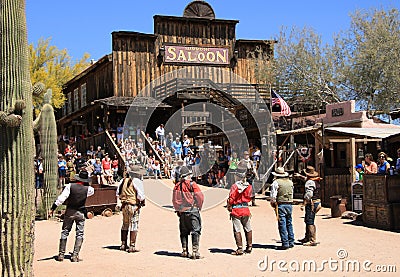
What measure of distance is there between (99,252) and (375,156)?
13.3 metres

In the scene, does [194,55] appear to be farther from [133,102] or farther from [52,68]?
[52,68]

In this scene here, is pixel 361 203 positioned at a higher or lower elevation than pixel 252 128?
lower

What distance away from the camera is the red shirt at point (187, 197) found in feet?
31.5

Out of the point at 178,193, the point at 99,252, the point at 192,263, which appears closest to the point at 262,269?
the point at 192,263

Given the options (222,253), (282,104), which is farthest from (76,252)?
(282,104)

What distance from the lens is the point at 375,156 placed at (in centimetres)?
2011

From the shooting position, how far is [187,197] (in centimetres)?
962

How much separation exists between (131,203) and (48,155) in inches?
274

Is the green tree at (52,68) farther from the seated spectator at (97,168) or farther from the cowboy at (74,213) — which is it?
the cowboy at (74,213)

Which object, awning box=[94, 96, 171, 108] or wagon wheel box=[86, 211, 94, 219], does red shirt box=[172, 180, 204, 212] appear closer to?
wagon wheel box=[86, 211, 94, 219]

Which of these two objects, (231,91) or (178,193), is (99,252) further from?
(231,91)

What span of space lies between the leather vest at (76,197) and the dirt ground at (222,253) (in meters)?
0.97

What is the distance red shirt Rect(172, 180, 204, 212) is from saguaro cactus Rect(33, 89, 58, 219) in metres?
7.50

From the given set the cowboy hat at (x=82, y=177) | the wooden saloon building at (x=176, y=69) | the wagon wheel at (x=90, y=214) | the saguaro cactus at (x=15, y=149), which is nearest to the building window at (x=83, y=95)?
the wooden saloon building at (x=176, y=69)
